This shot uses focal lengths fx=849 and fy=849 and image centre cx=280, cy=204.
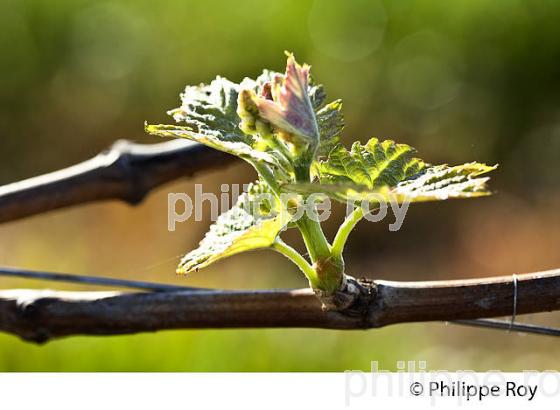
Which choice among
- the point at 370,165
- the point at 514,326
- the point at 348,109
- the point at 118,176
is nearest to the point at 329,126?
the point at 370,165

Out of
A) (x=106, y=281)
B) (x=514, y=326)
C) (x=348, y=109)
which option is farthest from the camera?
(x=348, y=109)

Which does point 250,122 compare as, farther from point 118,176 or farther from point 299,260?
point 118,176

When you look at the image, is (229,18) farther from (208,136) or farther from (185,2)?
(208,136)

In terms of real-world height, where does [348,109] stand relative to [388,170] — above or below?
above

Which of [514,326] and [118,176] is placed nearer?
[514,326]

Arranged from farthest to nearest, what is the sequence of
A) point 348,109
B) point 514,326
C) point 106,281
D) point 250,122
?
point 348,109 → point 106,281 → point 514,326 → point 250,122

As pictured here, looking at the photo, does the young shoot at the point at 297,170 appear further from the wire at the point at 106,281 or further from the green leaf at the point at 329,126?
the wire at the point at 106,281

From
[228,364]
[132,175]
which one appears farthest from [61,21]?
[132,175]
